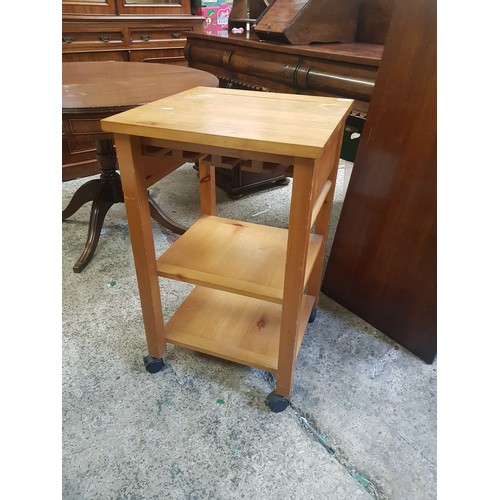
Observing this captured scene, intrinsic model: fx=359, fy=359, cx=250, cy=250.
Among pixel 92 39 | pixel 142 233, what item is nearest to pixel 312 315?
pixel 142 233

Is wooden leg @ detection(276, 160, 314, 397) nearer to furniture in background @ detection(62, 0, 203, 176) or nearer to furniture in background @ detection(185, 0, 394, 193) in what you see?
furniture in background @ detection(185, 0, 394, 193)

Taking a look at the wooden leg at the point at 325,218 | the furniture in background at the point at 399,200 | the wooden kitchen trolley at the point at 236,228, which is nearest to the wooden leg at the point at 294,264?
the wooden kitchen trolley at the point at 236,228

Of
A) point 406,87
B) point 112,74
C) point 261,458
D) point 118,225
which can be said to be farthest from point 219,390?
point 112,74

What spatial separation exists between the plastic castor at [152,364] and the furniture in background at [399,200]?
0.75 m

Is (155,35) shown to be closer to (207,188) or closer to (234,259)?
(207,188)

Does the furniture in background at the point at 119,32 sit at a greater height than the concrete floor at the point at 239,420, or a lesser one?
greater

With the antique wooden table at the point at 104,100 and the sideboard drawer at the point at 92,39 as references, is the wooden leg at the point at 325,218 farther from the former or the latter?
the sideboard drawer at the point at 92,39

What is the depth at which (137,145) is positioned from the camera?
2.74 ft

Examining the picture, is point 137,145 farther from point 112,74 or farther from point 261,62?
point 261,62

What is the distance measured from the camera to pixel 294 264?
0.83m

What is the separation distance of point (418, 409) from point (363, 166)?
0.78m

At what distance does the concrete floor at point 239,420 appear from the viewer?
87 cm

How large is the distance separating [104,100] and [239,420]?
3.65 feet

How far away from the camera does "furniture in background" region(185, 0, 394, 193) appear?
1394 millimetres
